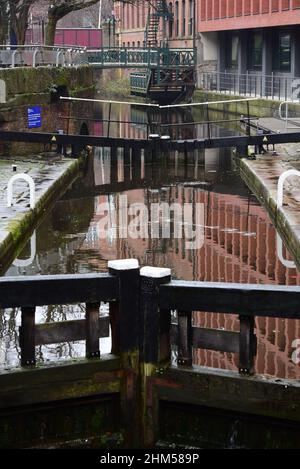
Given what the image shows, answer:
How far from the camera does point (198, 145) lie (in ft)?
92.8

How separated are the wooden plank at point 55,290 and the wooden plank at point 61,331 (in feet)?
0.70

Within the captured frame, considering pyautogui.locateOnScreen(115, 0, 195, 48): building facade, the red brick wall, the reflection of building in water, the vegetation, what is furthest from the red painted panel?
the reflection of building in water

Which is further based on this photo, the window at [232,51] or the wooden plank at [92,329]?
the window at [232,51]

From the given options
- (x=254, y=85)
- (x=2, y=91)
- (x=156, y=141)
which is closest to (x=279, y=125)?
(x=156, y=141)

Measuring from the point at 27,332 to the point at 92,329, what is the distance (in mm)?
527

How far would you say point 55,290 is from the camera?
7934 millimetres

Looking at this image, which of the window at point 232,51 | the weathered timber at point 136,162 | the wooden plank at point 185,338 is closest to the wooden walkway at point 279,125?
the weathered timber at point 136,162

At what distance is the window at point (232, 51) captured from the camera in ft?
210

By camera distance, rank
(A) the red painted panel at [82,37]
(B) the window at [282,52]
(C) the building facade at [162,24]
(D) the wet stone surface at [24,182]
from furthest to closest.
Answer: (A) the red painted panel at [82,37], (C) the building facade at [162,24], (B) the window at [282,52], (D) the wet stone surface at [24,182]

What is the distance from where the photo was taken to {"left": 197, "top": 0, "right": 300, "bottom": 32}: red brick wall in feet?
156

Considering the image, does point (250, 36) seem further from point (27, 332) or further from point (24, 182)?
point (27, 332)

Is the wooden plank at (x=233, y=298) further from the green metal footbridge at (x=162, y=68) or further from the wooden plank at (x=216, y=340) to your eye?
the green metal footbridge at (x=162, y=68)
